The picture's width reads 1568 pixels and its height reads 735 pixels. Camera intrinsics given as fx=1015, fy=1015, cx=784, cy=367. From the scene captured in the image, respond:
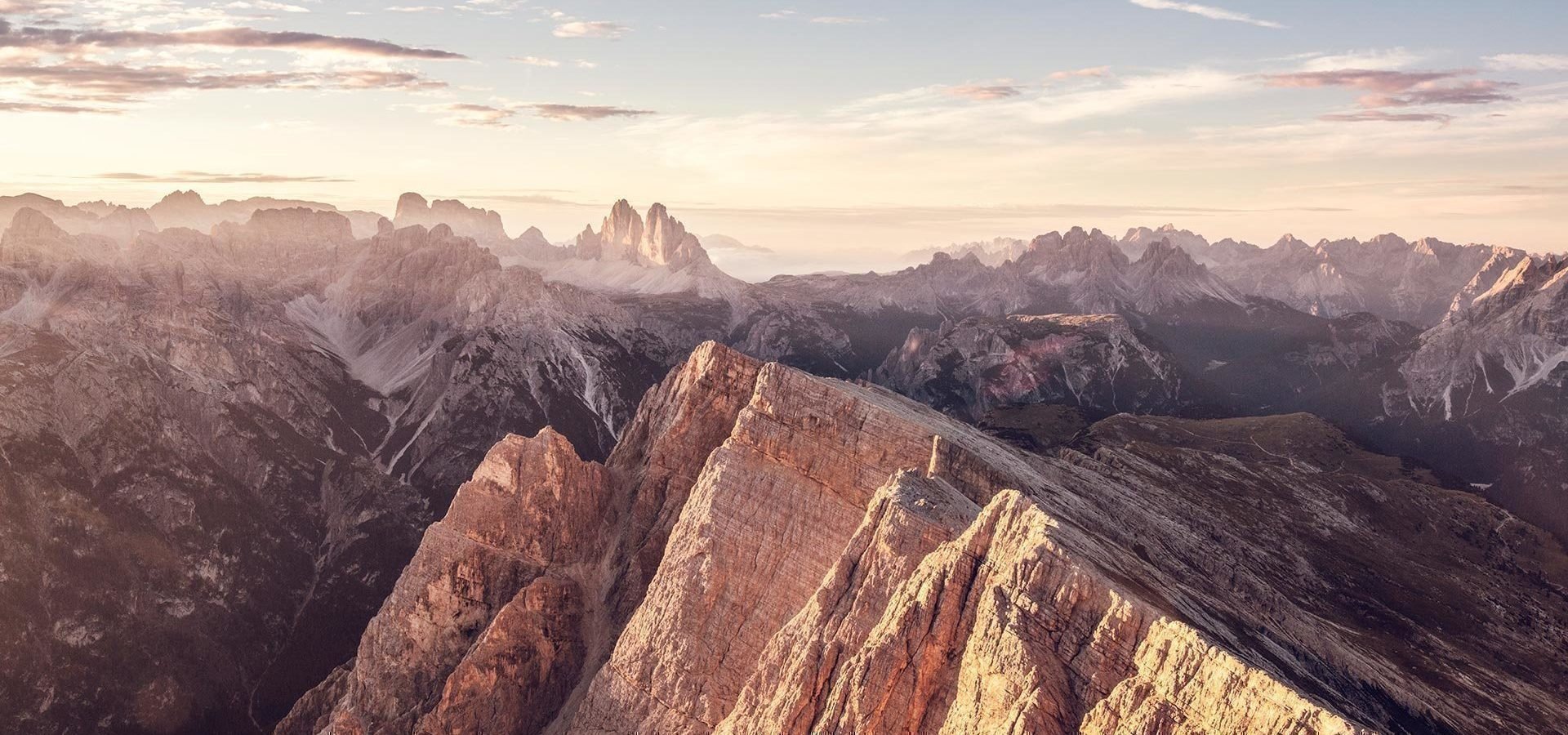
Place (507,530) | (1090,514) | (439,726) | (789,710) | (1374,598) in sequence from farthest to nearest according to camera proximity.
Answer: (1374,598) → (507,530) → (1090,514) → (439,726) → (789,710)

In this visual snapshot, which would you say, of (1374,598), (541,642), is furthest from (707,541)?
(1374,598)

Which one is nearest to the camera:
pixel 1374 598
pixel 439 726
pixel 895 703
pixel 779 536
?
pixel 895 703

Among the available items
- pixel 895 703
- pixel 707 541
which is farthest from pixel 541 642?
pixel 895 703

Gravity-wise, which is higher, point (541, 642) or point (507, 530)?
point (507, 530)

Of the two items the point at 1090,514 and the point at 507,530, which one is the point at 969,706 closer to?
the point at 1090,514

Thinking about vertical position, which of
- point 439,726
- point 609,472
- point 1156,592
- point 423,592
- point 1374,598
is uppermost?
point 1156,592

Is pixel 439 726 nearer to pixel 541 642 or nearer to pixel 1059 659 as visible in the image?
pixel 541 642

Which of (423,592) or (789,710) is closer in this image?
(789,710)
